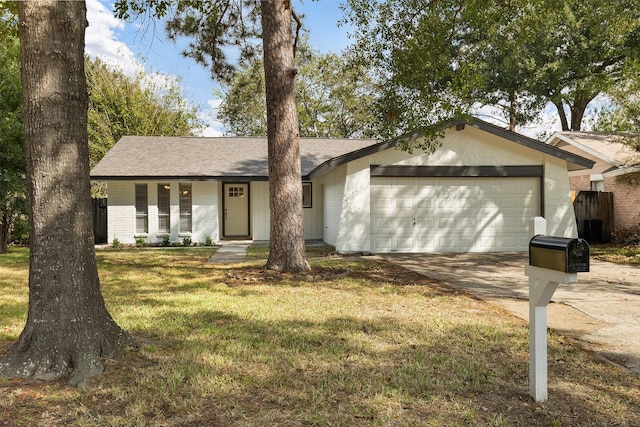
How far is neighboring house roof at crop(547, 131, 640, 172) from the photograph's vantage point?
49.5ft

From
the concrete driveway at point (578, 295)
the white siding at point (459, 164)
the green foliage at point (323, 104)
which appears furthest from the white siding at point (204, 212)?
the green foliage at point (323, 104)

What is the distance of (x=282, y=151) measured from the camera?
29.9 ft

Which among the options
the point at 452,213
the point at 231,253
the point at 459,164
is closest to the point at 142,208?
the point at 231,253

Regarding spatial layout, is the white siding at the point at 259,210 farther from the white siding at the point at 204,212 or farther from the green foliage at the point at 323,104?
the green foliage at the point at 323,104

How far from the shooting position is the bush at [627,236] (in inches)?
583

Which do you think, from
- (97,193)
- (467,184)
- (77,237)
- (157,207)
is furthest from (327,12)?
(97,193)

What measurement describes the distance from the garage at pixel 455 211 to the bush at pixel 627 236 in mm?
3562

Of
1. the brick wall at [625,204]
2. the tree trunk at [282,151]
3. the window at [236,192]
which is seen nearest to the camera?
the tree trunk at [282,151]

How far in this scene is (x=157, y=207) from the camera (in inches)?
667

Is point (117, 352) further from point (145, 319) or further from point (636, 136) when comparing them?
point (636, 136)

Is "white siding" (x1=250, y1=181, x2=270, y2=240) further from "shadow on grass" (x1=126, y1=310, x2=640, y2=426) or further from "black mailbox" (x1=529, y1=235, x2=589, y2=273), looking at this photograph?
"black mailbox" (x1=529, y1=235, x2=589, y2=273)

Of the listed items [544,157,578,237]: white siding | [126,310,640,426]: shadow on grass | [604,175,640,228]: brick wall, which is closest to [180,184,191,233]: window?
[544,157,578,237]: white siding

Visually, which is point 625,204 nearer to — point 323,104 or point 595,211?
point 595,211

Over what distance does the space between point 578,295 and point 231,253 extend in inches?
360
